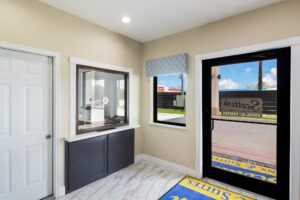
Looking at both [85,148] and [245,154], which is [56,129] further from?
[245,154]

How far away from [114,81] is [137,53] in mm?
917

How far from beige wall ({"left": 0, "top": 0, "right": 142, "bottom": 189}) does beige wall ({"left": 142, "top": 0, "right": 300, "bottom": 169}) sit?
94 centimetres

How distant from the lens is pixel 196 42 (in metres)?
2.89

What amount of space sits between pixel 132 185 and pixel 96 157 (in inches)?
30.4

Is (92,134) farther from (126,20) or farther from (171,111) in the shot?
(126,20)

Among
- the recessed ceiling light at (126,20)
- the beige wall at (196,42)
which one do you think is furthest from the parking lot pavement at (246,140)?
the recessed ceiling light at (126,20)

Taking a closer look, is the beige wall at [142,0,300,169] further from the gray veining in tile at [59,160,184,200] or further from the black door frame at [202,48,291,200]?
the gray veining in tile at [59,160,184,200]

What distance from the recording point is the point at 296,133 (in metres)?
2.01

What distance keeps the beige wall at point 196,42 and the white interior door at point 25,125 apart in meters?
1.99

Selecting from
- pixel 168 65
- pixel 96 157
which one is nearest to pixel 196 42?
pixel 168 65

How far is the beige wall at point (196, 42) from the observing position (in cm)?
212

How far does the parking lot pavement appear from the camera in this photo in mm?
2336

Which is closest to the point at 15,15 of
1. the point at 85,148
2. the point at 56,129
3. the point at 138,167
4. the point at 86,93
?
the point at 86,93

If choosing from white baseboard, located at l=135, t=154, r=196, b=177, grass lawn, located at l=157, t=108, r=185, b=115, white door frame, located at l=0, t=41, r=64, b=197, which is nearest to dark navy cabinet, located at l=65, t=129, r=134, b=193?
white door frame, located at l=0, t=41, r=64, b=197
